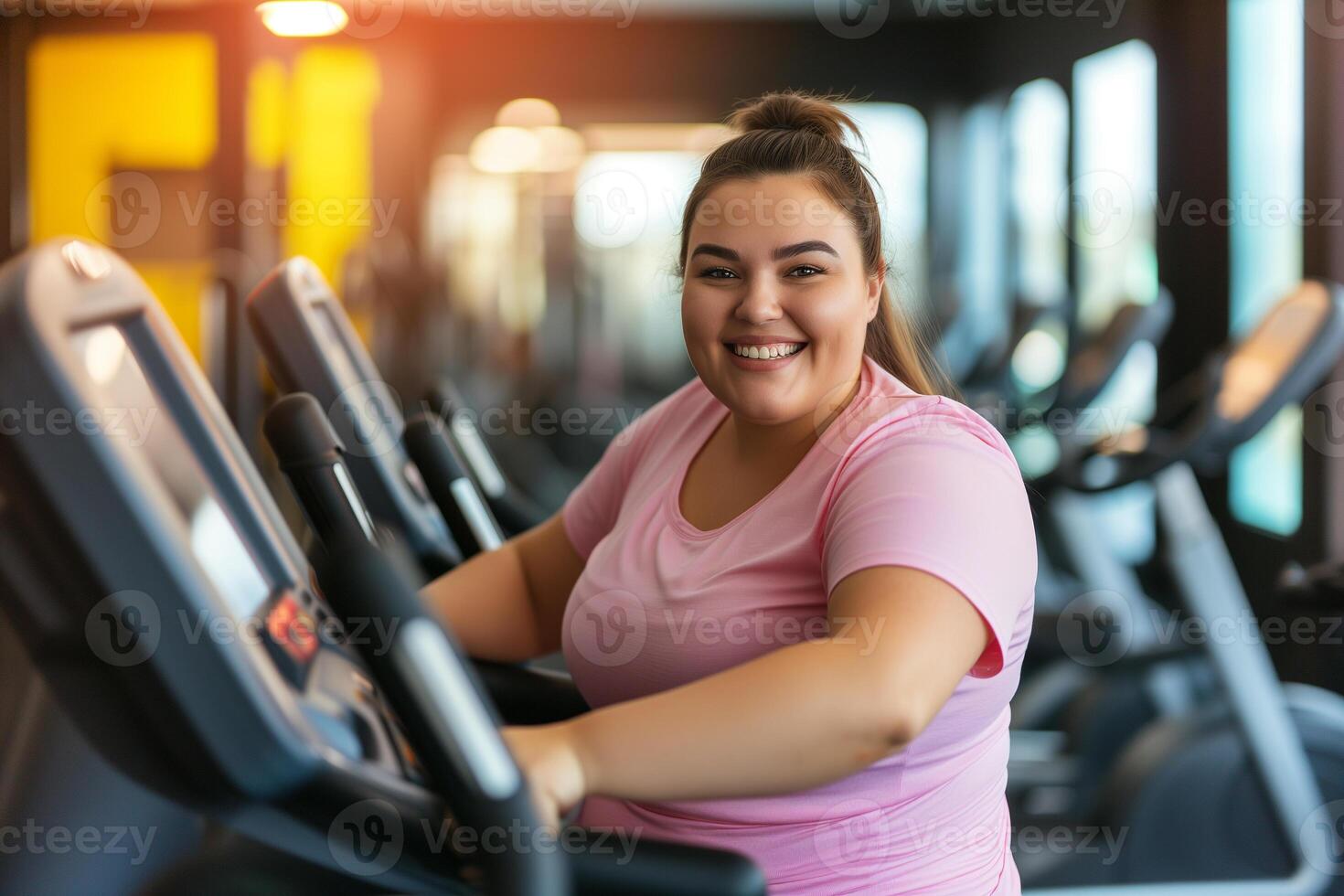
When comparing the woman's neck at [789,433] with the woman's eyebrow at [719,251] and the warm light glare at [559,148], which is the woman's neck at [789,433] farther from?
the warm light glare at [559,148]

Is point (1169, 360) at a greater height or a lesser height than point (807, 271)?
lesser

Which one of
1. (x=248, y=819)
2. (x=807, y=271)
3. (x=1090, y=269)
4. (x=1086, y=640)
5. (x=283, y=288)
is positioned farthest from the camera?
(x=1090, y=269)

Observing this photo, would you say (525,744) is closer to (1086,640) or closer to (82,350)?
(82,350)

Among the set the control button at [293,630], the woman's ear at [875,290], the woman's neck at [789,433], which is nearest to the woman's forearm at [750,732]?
the control button at [293,630]

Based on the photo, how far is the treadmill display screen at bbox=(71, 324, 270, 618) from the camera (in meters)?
0.90

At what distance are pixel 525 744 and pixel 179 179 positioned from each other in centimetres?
530

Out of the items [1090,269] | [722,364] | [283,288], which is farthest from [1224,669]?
[1090,269]

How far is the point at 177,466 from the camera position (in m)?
1.03

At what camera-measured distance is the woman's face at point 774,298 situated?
120 cm

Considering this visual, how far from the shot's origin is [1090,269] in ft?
20.3

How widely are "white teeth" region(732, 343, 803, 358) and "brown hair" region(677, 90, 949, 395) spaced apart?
0.40 feet

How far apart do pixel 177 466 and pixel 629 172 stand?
26.3 ft

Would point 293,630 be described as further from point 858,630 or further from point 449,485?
point 449,485

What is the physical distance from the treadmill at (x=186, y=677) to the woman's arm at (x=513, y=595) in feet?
1.69
